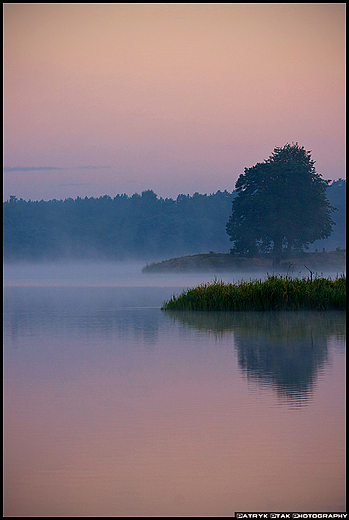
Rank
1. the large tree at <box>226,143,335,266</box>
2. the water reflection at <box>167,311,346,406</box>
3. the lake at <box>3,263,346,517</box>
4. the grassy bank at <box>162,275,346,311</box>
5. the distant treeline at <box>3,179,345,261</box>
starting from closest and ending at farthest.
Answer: the lake at <box>3,263,346,517</box> → the water reflection at <box>167,311,346,406</box> → the grassy bank at <box>162,275,346,311</box> → the large tree at <box>226,143,335,266</box> → the distant treeline at <box>3,179,345,261</box>

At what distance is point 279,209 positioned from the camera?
96.9 metres

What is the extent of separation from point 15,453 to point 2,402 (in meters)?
3.55

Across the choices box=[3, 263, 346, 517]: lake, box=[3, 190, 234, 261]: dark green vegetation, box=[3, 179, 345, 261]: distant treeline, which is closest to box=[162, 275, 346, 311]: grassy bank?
box=[3, 263, 346, 517]: lake

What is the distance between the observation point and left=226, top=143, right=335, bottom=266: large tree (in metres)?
95.9

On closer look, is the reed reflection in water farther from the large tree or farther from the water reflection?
the large tree

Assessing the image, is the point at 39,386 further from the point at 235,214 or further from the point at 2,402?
the point at 235,214

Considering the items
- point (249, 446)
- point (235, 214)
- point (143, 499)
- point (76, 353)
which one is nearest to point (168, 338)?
point (76, 353)

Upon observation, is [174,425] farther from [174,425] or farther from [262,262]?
[262,262]

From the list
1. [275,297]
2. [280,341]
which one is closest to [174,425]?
[280,341]

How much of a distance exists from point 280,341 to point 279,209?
76478mm

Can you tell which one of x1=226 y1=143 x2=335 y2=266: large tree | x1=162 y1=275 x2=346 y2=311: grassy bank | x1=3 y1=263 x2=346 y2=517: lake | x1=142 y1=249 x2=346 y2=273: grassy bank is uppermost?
x1=226 y1=143 x2=335 y2=266: large tree

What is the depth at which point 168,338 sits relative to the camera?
74.9 feet

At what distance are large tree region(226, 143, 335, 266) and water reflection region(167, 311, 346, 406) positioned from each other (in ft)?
212

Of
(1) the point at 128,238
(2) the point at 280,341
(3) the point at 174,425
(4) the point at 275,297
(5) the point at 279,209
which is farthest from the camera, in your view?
(1) the point at 128,238
